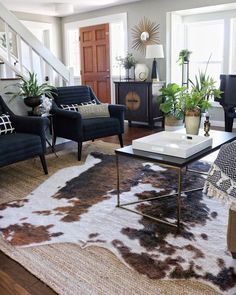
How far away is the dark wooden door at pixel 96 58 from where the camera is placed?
22.6 ft

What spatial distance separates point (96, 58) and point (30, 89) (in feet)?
11.4

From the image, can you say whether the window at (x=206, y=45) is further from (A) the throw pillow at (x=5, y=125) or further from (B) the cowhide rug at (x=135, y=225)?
(A) the throw pillow at (x=5, y=125)

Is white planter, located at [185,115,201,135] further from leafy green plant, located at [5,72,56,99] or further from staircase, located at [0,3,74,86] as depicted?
staircase, located at [0,3,74,86]

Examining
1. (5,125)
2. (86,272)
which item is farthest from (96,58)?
(86,272)

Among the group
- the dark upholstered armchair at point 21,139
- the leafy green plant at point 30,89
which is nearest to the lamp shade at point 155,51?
the leafy green plant at point 30,89

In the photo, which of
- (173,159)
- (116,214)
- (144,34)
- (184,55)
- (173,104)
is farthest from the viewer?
(144,34)

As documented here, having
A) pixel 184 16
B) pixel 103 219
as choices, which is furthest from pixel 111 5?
pixel 103 219

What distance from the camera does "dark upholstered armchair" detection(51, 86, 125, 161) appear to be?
13.0 ft

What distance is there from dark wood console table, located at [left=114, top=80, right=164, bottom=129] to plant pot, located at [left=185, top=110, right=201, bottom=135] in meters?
2.79

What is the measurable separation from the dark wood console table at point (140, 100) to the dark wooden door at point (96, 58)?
1.00 meters

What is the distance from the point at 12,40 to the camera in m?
6.99

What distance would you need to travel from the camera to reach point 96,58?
7.11 metres

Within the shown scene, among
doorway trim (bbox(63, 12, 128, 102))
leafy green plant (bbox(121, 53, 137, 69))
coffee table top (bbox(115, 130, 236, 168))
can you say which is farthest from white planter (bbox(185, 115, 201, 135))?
doorway trim (bbox(63, 12, 128, 102))

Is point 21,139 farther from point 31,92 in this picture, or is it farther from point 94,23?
point 94,23
